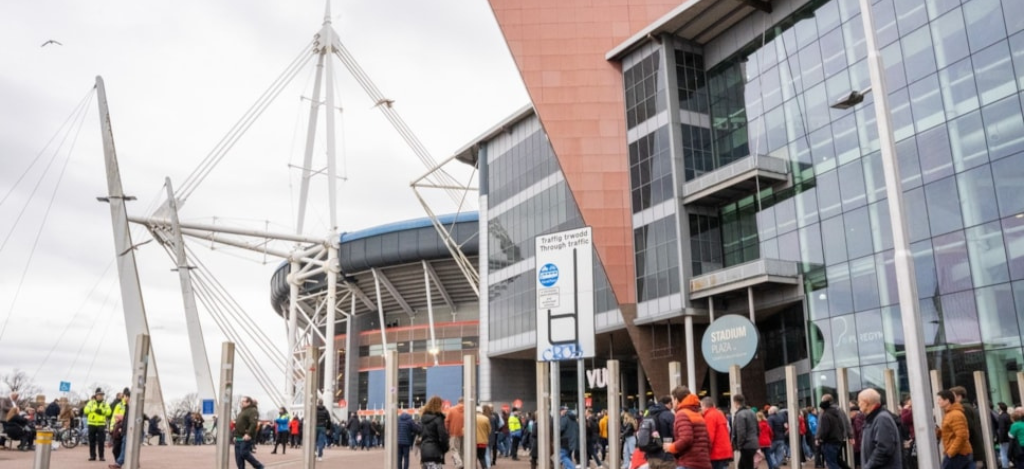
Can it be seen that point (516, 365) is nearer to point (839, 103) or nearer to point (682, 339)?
point (682, 339)

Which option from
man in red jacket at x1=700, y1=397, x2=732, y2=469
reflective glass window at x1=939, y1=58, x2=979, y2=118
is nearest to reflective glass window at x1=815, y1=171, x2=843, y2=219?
reflective glass window at x1=939, y1=58, x2=979, y2=118

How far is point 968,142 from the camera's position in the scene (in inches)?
1106

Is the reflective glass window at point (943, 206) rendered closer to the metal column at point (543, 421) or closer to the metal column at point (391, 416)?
the metal column at point (543, 421)

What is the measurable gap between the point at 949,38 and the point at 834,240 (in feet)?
27.1

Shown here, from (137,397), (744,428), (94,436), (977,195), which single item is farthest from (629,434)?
(977,195)

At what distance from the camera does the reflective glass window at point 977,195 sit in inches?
1080

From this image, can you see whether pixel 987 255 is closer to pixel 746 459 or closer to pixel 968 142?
pixel 968 142

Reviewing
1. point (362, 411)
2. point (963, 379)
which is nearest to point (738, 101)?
point (963, 379)

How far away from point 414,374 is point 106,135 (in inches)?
1496

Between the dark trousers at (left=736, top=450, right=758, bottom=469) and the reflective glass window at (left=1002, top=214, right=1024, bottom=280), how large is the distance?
16211 millimetres

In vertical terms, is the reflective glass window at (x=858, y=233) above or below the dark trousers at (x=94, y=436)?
above

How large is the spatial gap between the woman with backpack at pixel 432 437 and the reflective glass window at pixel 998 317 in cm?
2091

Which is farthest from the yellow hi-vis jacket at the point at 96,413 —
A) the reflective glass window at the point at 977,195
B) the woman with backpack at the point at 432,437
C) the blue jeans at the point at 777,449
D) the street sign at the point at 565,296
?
the reflective glass window at the point at 977,195

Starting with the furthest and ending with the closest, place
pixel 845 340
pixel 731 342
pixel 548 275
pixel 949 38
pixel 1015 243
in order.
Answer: pixel 845 340 → pixel 949 38 → pixel 1015 243 → pixel 731 342 → pixel 548 275
